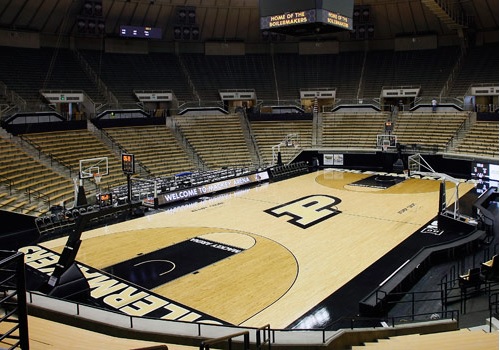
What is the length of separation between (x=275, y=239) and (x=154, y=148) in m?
18.4

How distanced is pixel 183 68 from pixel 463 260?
3270 centimetres

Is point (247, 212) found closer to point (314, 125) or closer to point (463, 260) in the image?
point (463, 260)

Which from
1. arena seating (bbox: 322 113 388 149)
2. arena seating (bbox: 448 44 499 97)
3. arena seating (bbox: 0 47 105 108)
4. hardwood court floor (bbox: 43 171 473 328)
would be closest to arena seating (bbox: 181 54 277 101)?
arena seating (bbox: 322 113 388 149)

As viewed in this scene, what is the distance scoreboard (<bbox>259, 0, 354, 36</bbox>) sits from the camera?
56.2 ft

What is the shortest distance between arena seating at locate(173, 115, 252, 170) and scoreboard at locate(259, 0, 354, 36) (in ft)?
55.3

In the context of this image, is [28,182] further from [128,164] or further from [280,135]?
[280,135]

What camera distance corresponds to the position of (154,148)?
1369 inches

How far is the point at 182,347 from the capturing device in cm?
731

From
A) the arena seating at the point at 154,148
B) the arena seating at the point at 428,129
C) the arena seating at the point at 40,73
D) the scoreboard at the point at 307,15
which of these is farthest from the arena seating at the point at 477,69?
the arena seating at the point at 40,73

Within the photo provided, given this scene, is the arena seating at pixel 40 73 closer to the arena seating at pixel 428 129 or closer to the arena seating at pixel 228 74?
the arena seating at pixel 228 74

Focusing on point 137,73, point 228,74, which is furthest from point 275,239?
point 228,74

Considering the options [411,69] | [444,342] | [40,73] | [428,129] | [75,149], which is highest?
[40,73]

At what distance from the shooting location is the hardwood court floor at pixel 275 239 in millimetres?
13391

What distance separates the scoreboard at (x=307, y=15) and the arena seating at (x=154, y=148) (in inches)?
621
